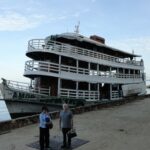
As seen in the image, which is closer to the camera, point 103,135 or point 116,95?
point 103,135

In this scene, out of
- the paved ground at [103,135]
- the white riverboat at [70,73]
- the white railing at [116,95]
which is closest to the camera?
the paved ground at [103,135]

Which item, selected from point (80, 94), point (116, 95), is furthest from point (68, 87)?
point (116, 95)

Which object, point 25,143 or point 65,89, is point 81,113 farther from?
point 25,143

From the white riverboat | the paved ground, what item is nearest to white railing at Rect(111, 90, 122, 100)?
the white riverboat

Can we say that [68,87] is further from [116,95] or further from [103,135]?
[103,135]

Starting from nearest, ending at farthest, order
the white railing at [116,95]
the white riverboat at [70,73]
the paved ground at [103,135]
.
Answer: the paved ground at [103,135] → the white riverboat at [70,73] → the white railing at [116,95]

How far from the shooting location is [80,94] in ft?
67.3

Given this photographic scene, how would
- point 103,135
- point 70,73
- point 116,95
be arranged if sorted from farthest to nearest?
point 116,95 < point 70,73 < point 103,135

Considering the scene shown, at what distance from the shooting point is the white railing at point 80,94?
19.6 meters

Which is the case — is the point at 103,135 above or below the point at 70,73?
below

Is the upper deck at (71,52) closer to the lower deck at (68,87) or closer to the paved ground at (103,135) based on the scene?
the lower deck at (68,87)

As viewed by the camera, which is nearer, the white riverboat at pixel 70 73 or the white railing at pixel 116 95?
the white riverboat at pixel 70 73

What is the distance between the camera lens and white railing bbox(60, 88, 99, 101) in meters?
19.6

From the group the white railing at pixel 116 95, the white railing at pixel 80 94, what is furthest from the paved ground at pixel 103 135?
the white railing at pixel 116 95
